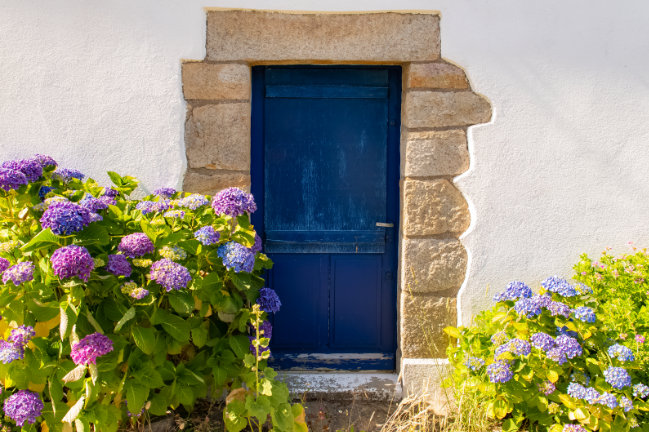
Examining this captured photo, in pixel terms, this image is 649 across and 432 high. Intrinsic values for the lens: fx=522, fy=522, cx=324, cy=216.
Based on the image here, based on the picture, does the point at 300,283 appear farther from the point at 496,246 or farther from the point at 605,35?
the point at 605,35

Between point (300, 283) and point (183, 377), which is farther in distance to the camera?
point (300, 283)

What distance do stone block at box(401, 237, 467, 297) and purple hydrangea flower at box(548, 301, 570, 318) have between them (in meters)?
0.57

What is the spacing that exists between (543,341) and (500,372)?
0.26 m

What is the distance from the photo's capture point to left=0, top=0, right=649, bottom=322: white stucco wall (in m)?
2.94

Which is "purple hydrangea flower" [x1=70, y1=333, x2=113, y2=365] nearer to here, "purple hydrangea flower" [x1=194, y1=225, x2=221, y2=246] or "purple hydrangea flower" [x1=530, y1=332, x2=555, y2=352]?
"purple hydrangea flower" [x1=194, y1=225, x2=221, y2=246]

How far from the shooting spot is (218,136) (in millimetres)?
2996

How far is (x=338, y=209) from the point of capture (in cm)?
325

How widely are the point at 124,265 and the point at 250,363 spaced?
27.5 inches

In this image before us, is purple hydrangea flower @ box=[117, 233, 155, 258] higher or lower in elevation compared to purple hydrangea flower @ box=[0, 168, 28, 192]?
lower

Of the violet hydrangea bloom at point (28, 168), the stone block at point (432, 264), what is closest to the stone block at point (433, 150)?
the stone block at point (432, 264)

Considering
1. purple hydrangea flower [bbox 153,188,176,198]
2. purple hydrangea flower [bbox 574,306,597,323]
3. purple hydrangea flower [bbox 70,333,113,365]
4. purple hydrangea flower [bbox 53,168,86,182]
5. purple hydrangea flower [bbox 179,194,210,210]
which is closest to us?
purple hydrangea flower [bbox 70,333,113,365]

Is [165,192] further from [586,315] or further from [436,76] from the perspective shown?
[586,315]

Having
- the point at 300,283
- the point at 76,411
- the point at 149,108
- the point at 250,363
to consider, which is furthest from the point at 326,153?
the point at 76,411

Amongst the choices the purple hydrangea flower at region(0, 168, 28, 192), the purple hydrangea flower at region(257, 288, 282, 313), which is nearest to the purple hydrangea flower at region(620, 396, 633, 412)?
the purple hydrangea flower at region(257, 288, 282, 313)
